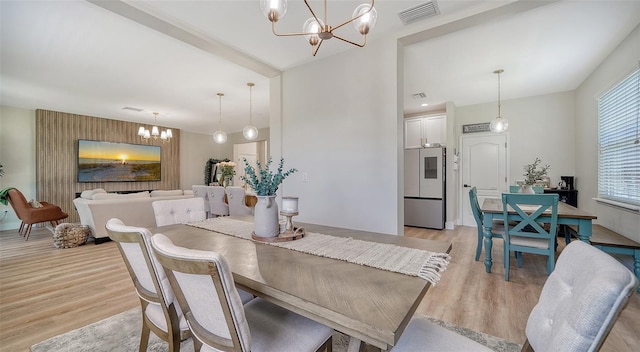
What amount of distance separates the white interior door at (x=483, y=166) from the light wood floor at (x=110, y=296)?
1987 mm

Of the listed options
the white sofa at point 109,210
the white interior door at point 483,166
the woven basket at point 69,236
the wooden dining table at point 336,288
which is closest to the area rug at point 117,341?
the wooden dining table at point 336,288

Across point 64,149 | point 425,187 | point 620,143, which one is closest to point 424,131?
point 425,187

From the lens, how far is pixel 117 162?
6.91m

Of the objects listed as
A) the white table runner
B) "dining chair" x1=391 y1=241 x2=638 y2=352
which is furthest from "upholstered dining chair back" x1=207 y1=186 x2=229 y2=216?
"dining chair" x1=391 y1=241 x2=638 y2=352

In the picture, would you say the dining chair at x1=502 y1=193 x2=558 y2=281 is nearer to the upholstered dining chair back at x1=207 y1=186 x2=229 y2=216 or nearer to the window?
the window

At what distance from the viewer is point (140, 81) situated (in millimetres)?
4008

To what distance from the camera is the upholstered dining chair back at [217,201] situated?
5344 mm

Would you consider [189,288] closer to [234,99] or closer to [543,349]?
[543,349]

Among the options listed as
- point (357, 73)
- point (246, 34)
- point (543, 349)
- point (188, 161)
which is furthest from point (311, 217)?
point (188, 161)

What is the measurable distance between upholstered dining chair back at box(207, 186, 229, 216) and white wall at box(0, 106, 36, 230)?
3978mm

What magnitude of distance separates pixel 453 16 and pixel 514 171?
4.03 metres

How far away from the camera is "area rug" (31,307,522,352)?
1680 mm

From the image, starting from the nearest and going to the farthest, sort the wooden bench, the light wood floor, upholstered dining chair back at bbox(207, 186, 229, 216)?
1. the light wood floor
2. the wooden bench
3. upholstered dining chair back at bbox(207, 186, 229, 216)

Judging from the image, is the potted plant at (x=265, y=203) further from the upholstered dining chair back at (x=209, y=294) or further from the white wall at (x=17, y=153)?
the white wall at (x=17, y=153)
